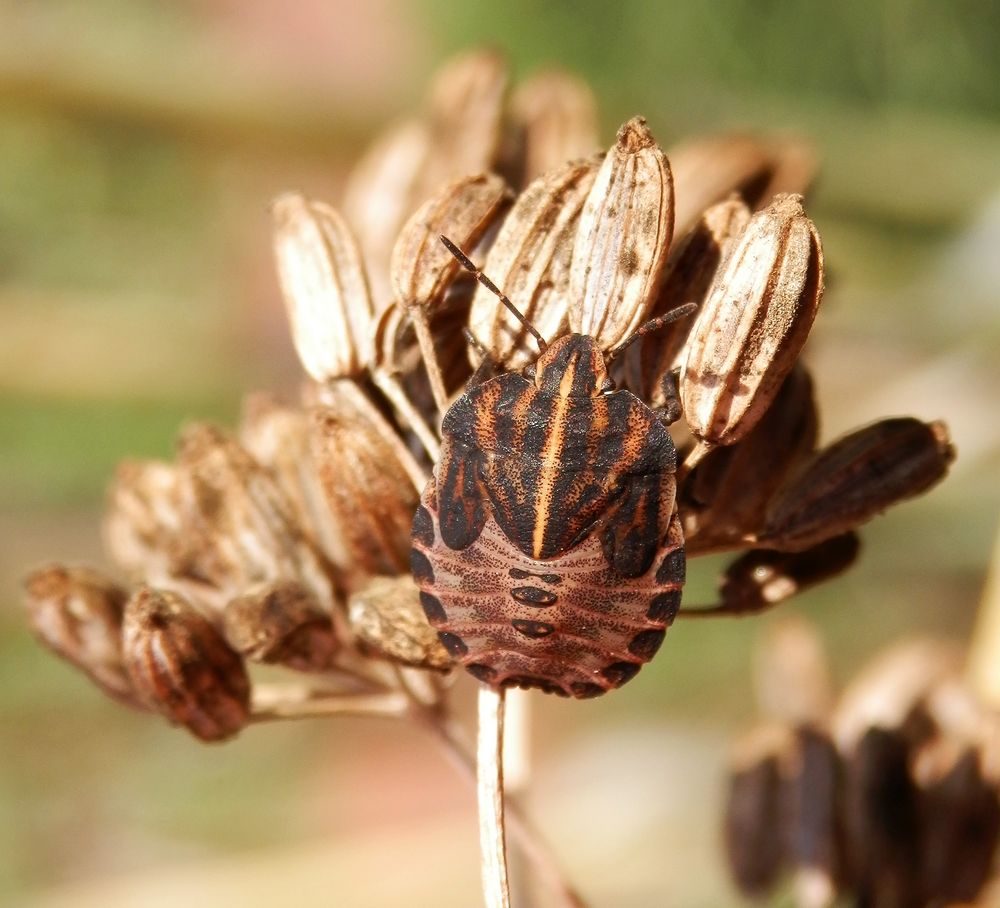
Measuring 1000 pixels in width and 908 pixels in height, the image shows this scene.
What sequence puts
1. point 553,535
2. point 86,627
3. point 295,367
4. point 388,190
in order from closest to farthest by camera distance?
point 553,535 < point 86,627 < point 388,190 < point 295,367

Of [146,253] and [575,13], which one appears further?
[146,253]

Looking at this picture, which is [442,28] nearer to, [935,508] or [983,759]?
[935,508]

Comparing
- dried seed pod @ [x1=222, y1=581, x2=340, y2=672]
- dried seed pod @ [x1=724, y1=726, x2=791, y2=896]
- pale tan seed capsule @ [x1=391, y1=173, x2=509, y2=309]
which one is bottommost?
dried seed pod @ [x1=724, y1=726, x2=791, y2=896]

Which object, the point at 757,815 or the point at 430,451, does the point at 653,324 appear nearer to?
the point at 430,451

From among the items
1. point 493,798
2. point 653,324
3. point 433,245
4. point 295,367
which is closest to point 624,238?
point 653,324

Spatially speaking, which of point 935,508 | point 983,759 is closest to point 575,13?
point 935,508

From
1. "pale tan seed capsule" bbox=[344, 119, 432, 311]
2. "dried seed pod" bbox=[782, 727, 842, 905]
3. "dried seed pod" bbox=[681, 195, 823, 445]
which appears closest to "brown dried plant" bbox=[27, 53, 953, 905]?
"dried seed pod" bbox=[681, 195, 823, 445]

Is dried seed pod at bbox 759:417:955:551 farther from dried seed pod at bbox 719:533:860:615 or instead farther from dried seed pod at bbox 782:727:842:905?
dried seed pod at bbox 782:727:842:905
